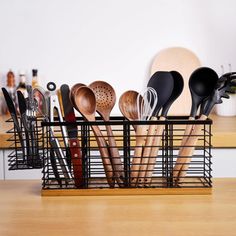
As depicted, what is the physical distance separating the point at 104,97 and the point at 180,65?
152 centimetres

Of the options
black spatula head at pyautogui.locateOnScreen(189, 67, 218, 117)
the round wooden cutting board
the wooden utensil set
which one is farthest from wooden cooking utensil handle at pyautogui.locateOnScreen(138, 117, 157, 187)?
the round wooden cutting board

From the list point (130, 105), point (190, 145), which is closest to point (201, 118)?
point (190, 145)

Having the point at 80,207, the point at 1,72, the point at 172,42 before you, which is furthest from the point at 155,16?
the point at 80,207

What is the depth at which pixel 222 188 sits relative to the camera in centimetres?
126

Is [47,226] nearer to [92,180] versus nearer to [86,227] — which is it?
[86,227]

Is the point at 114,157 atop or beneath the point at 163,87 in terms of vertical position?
beneath

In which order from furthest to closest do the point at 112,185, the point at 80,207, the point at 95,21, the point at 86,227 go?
the point at 95,21 → the point at 112,185 → the point at 80,207 → the point at 86,227

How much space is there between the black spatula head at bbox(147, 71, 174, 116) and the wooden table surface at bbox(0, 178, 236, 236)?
217 millimetres

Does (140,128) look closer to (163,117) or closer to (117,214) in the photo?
(163,117)

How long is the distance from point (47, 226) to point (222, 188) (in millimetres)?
463

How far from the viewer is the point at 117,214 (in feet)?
3.53

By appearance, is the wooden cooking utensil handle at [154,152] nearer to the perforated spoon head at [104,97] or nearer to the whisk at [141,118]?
the whisk at [141,118]

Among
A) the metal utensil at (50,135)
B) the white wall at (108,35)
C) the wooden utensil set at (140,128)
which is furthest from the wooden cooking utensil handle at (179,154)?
the white wall at (108,35)

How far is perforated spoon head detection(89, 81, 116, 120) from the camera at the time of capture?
1.25 meters
